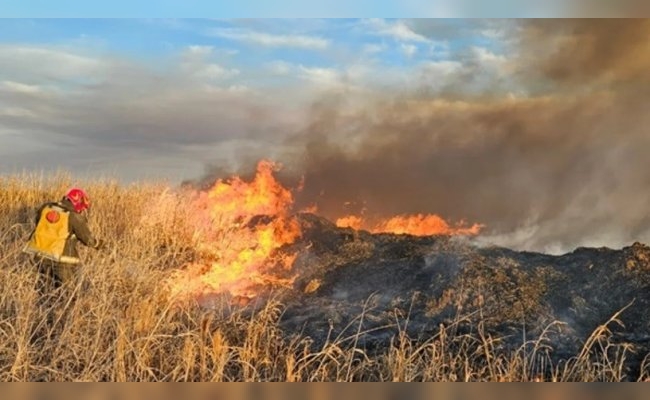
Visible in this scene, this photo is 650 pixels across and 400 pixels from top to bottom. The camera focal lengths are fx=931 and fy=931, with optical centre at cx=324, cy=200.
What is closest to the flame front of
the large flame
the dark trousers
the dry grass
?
the large flame

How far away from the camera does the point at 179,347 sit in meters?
6.37

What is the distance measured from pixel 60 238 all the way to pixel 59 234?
0.03 meters

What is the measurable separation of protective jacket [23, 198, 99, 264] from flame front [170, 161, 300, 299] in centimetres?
175

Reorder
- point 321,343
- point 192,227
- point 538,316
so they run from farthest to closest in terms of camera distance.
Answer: point 192,227, point 538,316, point 321,343

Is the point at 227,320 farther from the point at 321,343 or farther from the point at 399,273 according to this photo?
the point at 399,273

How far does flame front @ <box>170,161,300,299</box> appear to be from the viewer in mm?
8883

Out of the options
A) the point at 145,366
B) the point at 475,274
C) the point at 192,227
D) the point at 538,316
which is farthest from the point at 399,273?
the point at 145,366

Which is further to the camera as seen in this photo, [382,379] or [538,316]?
[538,316]

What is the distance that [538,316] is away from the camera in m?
7.60

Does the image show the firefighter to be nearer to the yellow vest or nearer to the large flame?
the yellow vest

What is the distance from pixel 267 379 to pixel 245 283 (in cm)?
213

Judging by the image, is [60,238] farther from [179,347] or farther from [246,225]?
[246,225]

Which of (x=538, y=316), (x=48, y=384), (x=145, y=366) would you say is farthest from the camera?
(x=538, y=316)

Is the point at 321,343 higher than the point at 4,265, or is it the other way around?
the point at 4,265
